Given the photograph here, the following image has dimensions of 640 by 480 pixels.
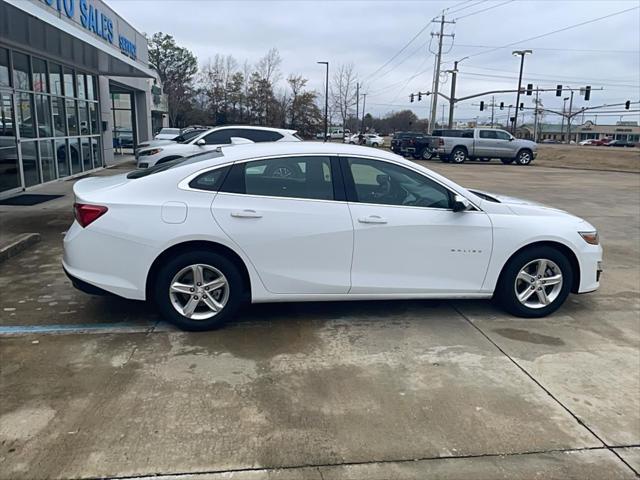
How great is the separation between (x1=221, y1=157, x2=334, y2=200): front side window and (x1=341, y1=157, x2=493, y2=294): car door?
22 cm

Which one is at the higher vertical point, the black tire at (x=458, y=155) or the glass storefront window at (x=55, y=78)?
the glass storefront window at (x=55, y=78)

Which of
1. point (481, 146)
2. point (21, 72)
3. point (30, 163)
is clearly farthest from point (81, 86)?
point (481, 146)

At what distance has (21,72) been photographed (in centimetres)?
1255

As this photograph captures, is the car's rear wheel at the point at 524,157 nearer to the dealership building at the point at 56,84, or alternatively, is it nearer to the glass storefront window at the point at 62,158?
the dealership building at the point at 56,84

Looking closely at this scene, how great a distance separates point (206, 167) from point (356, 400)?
7.54 ft

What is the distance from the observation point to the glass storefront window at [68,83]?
1539 cm

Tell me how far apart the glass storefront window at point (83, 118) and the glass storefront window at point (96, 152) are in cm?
67

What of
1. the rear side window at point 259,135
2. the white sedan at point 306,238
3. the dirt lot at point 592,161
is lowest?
the dirt lot at point 592,161

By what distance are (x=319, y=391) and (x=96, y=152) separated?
1758cm

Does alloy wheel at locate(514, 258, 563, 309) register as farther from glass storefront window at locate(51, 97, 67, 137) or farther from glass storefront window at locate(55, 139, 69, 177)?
glass storefront window at locate(55, 139, 69, 177)

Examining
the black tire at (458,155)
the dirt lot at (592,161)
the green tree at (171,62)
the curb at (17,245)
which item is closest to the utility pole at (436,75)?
the dirt lot at (592,161)

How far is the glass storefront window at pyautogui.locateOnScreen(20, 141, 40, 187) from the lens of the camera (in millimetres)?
12664

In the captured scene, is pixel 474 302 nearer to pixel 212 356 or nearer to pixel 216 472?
pixel 212 356

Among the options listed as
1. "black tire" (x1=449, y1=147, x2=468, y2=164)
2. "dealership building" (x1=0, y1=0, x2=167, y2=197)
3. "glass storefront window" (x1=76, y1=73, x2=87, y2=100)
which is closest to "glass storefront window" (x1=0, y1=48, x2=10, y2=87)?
"dealership building" (x1=0, y1=0, x2=167, y2=197)
